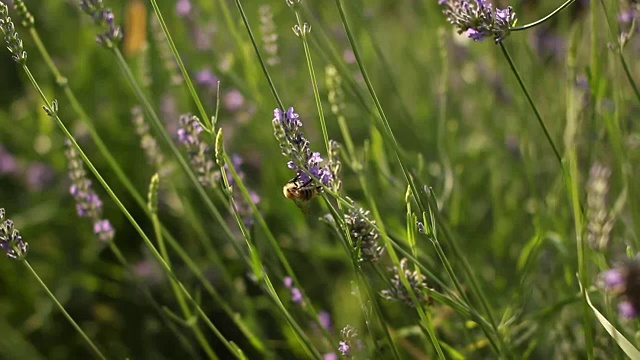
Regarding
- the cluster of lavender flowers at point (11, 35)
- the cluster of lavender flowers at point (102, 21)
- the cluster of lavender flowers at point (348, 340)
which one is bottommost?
the cluster of lavender flowers at point (348, 340)

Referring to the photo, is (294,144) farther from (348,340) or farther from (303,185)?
(348,340)

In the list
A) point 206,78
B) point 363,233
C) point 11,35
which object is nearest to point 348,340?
point 363,233

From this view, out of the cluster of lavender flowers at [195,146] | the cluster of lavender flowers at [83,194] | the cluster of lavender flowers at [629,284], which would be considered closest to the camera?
the cluster of lavender flowers at [629,284]

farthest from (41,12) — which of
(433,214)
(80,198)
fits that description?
(433,214)

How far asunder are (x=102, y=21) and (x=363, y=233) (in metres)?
0.58

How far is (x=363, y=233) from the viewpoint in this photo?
1.04 m

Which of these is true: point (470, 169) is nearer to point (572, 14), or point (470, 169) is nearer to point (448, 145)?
point (448, 145)

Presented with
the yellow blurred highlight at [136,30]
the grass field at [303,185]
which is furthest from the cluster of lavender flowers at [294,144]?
the yellow blurred highlight at [136,30]

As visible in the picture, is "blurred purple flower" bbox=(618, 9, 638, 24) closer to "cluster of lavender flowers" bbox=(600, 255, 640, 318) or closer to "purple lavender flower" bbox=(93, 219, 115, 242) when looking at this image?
"cluster of lavender flowers" bbox=(600, 255, 640, 318)

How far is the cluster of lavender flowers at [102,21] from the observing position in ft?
4.15

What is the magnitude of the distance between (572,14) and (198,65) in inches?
45.2

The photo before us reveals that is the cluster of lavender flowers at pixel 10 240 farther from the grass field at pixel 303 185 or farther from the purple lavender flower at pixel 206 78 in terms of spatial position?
the purple lavender flower at pixel 206 78

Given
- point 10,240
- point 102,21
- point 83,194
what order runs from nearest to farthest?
1. point 10,240
2. point 102,21
3. point 83,194

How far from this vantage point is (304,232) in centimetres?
198
